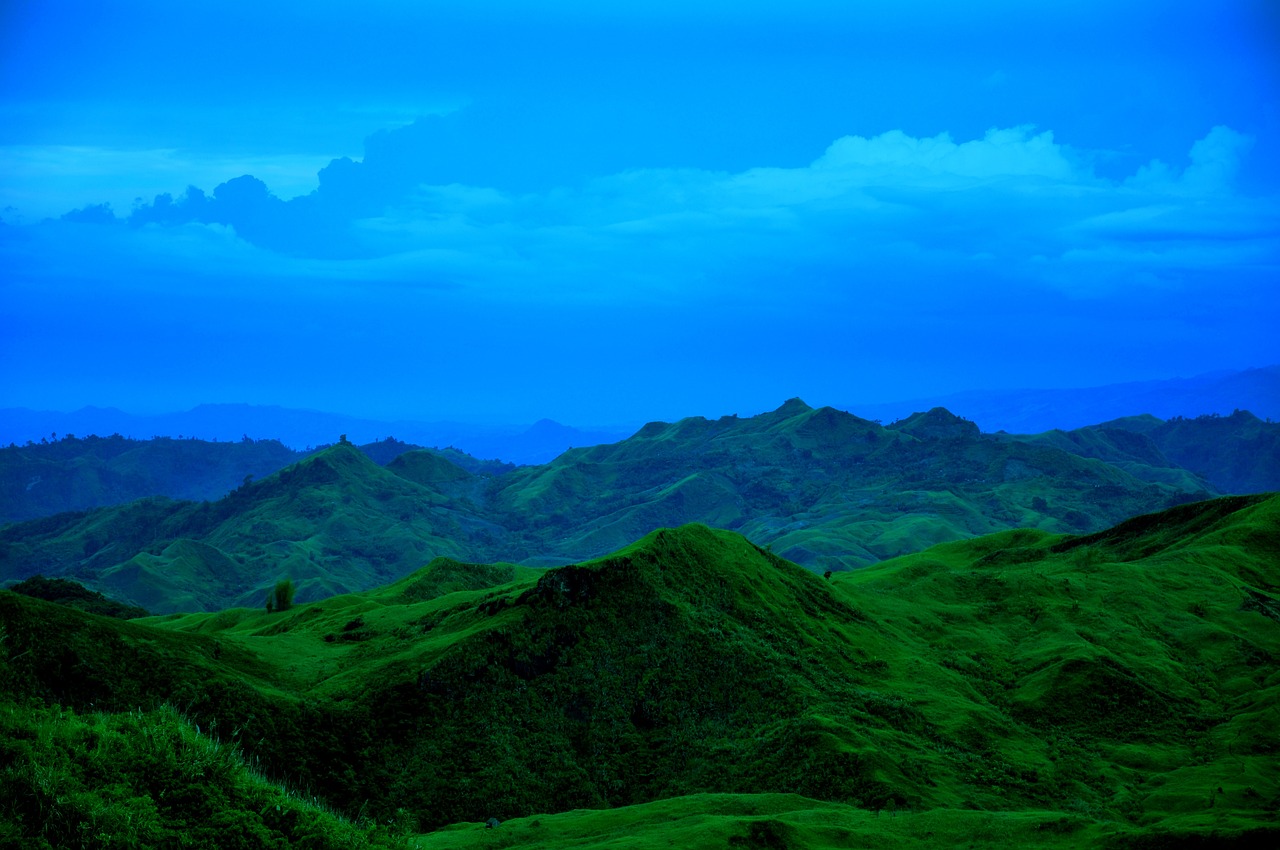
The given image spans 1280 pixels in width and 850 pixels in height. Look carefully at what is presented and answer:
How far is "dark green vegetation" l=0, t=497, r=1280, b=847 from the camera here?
113ft

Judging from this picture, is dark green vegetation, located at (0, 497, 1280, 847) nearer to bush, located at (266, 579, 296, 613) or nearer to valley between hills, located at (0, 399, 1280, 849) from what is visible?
valley between hills, located at (0, 399, 1280, 849)

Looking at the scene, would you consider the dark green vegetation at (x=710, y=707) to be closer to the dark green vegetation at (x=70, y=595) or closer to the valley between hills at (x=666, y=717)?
the valley between hills at (x=666, y=717)

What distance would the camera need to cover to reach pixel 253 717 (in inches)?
1607

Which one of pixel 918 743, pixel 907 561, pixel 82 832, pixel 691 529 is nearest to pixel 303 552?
pixel 907 561

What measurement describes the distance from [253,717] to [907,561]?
192 ft

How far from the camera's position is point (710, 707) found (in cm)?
4616

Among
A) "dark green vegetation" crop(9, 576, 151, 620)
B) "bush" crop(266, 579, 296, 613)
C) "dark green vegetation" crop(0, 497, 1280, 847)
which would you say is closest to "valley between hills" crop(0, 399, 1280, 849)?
"dark green vegetation" crop(0, 497, 1280, 847)

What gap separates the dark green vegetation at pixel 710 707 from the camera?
3438 centimetres

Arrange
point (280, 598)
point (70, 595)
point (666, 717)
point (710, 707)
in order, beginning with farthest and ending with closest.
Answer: point (70, 595)
point (280, 598)
point (710, 707)
point (666, 717)

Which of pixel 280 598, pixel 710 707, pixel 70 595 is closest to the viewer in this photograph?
pixel 710 707

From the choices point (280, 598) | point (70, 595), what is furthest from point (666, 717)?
point (70, 595)

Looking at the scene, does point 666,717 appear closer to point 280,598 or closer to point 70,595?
point 280,598

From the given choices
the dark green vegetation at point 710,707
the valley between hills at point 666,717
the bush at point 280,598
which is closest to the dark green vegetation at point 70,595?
the bush at point 280,598

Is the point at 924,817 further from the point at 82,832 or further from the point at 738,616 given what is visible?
the point at 82,832
